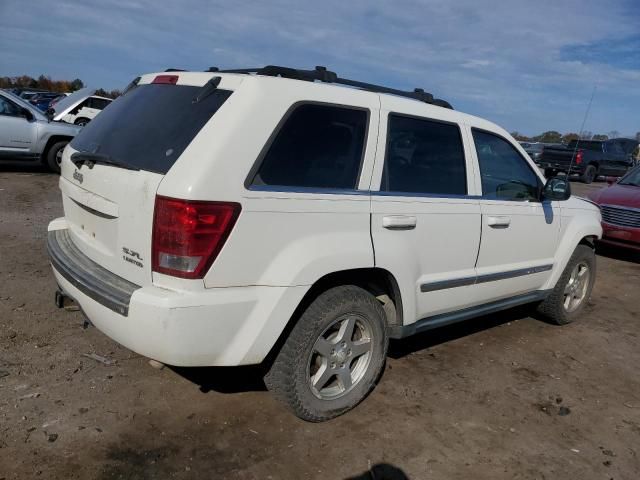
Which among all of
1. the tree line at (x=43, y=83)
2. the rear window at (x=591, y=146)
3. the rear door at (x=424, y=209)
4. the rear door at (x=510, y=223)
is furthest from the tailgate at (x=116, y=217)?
the tree line at (x=43, y=83)

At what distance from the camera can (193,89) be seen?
292cm

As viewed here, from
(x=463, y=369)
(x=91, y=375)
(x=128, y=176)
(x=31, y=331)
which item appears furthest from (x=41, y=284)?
(x=463, y=369)

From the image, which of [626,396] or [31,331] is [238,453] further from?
[626,396]

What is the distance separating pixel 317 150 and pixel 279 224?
20.6 inches

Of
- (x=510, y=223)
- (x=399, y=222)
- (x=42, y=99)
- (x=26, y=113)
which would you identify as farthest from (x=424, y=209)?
(x=42, y=99)

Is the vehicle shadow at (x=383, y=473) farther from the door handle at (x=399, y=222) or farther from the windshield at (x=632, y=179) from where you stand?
the windshield at (x=632, y=179)

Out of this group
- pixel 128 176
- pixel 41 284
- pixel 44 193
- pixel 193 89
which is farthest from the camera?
pixel 44 193

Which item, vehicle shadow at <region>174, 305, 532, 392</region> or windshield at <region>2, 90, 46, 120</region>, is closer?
vehicle shadow at <region>174, 305, 532, 392</region>

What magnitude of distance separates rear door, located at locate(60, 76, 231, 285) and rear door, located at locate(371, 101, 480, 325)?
1113 mm

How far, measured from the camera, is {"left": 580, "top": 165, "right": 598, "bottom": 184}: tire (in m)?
22.3

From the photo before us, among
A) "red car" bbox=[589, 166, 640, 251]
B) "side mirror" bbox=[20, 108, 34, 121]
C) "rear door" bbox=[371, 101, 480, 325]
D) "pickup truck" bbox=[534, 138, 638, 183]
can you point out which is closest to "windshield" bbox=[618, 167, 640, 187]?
"red car" bbox=[589, 166, 640, 251]

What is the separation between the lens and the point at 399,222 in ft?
10.5

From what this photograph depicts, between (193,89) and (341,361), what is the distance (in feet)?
5.74

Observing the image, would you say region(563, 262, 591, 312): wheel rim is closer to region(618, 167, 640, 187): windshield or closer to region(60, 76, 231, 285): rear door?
region(60, 76, 231, 285): rear door
